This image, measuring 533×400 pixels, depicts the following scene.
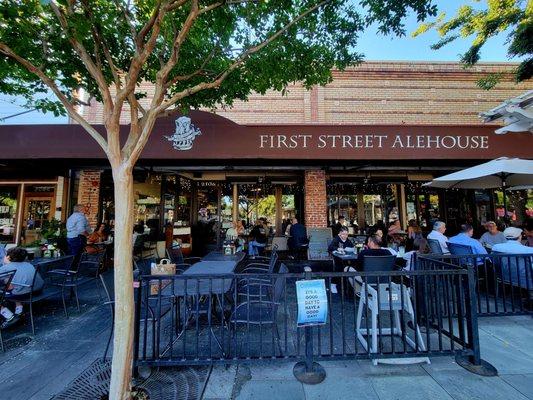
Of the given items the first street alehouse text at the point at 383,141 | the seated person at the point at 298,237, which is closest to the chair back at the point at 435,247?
the first street alehouse text at the point at 383,141

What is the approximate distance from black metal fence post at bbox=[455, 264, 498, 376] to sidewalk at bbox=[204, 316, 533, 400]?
0.09m

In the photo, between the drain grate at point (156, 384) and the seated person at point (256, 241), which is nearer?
the drain grate at point (156, 384)

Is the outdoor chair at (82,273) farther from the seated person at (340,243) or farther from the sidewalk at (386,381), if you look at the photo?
the seated person at (340,243)

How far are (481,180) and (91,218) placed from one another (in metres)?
11.3

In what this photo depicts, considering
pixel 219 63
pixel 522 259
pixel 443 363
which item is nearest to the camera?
pixel 443 363

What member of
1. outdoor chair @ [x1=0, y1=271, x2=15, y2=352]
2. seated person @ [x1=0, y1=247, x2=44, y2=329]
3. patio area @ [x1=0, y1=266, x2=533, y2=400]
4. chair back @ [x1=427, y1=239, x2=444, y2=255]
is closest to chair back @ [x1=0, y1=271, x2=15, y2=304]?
outdoor chair @ [x1=0, y1=271, x2=15, y2=352]

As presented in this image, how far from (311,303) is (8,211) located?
1193 centimetres

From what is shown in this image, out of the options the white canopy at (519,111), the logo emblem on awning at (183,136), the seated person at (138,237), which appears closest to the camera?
the white canopy at (519,111)

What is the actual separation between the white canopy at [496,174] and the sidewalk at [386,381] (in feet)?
11.7

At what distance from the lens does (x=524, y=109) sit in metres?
4.52

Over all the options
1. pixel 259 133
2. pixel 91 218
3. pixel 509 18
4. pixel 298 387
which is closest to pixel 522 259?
pixel 298 387

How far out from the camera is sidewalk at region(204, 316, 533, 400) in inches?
97.7

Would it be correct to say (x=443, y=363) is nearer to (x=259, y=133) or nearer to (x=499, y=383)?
(x=499, y=383)

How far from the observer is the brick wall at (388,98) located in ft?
32.8
